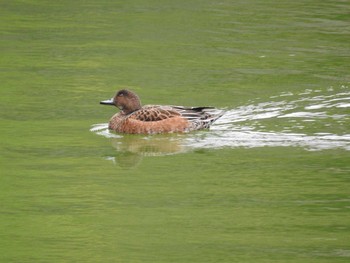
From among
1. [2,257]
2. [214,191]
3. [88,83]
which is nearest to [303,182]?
[214,191]

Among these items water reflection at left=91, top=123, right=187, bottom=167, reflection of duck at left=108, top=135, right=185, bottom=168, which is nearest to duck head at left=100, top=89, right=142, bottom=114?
water reflection at left=91, top=123, right=187, bottom=167

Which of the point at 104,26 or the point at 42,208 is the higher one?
the point at 104,26

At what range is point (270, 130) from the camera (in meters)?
13.5

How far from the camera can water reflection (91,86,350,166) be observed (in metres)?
13.0

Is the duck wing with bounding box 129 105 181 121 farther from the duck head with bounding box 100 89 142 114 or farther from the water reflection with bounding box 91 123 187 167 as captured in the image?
the duck head with bounding box 100 89 142 114

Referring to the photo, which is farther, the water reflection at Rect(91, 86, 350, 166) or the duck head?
the duck head

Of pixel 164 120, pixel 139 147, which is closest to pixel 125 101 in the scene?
pixel 164 120

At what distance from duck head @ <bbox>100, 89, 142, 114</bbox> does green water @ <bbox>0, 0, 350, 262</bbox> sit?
33 centimetres

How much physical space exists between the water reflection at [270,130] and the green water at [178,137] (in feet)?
0.07

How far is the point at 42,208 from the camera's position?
10648mm

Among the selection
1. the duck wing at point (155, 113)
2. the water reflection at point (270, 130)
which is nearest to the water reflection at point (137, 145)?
the water reflection at point (270, 130)

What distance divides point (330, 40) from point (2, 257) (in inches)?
402

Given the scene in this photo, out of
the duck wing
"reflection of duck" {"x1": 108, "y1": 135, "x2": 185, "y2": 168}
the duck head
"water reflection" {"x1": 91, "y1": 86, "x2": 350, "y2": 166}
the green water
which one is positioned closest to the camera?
the green water

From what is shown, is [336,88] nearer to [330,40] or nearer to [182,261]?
[330,40]
